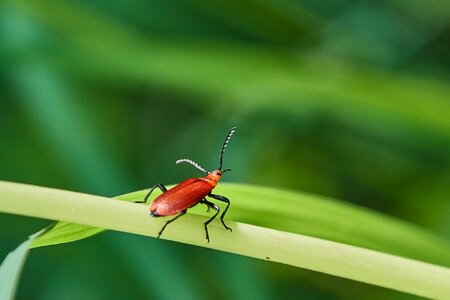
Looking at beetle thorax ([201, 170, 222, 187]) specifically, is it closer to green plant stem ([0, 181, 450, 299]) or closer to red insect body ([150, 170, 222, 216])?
red insect body ([150, 170, 222, 216])

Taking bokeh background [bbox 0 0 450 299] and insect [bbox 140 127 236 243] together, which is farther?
bokeh background [bbox 0 0 450 299]

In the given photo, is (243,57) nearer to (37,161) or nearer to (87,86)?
(87,86)

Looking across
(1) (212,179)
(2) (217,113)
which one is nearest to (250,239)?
(1) (212,179)

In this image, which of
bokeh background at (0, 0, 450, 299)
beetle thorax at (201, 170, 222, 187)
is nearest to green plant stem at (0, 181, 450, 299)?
beetle thorax at (201, 170, 222, 187)

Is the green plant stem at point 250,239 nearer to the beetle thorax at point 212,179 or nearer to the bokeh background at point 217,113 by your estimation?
the beetle thorax at point 212,179

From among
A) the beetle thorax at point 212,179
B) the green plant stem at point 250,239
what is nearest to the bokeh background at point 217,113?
the beetle thorax at point 212,179
